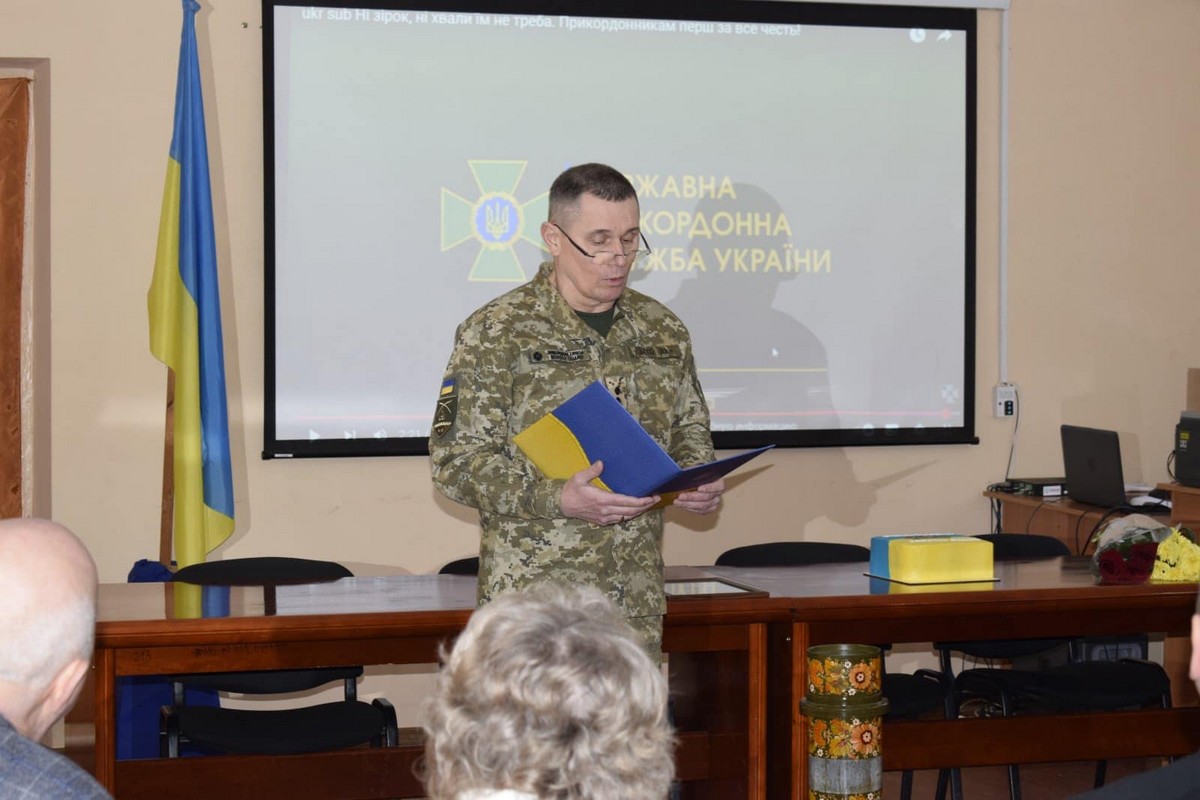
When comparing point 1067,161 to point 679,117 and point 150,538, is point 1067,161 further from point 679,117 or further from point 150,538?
point 150,538

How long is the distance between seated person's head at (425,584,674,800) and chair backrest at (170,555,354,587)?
8.83 feet

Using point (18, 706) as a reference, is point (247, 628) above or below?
below

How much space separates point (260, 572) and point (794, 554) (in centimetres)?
165

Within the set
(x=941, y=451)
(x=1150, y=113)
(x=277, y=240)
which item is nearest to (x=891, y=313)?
(x=941, y=451)

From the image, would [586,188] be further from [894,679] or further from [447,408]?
[894,679]

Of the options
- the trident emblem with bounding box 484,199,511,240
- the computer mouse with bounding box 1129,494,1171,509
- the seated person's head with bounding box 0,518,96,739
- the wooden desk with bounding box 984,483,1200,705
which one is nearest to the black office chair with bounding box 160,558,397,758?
the trident emblem with bounding box 484,199,511,240

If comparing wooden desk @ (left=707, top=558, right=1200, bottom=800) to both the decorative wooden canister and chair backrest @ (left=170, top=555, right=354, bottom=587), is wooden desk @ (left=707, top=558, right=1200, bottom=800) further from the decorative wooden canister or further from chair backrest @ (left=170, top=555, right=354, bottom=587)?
chair backrest @ (left=170, top=555, right=354, bottom=587)

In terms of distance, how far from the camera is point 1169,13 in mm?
5480

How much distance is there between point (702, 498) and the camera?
2719 millimetres

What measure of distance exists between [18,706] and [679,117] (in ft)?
13.0

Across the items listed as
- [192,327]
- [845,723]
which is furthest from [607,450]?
[192,327]

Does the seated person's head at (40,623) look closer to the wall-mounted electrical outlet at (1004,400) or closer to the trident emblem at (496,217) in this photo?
the trident emblem at (496,217)

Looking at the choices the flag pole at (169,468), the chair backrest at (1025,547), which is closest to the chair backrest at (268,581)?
the flag pole at (169,468)

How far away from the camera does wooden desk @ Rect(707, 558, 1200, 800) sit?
128 inches
